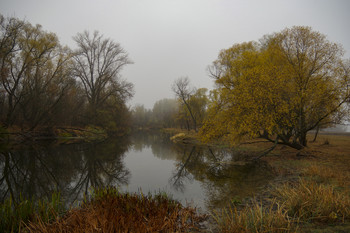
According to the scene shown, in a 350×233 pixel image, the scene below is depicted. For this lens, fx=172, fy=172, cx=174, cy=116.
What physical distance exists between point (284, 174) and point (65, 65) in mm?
32329

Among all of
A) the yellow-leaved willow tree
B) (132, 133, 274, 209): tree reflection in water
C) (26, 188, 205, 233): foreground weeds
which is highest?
the yellow-leaved willow tree

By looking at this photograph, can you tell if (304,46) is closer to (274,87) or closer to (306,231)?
(274,87)

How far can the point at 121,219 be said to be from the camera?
11.0ft

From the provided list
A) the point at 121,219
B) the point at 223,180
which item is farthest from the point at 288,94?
the point at 121,219

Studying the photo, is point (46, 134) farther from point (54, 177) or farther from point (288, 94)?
point (288, 94)

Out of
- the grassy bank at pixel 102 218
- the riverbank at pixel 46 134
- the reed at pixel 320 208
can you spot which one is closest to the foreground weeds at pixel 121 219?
the grassy bank at pixel 102 218

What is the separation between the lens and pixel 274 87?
11492 mm

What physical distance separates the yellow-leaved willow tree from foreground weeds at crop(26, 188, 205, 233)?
27.0 feet

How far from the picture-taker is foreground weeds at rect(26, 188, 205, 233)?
3.25m

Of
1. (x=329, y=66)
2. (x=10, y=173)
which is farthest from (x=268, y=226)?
(x=329, y=66)

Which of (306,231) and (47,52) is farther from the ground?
(47,52)

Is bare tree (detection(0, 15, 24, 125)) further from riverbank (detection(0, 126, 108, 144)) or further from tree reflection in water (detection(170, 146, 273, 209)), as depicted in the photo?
tree reflection in water (detection(170, 146, 273, 209))

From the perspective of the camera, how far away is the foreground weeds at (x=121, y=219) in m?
3.25

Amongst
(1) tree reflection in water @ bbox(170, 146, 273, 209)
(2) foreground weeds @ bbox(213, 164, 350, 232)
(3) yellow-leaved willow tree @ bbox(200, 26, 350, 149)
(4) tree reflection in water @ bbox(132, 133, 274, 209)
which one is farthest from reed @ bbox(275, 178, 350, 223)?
(3) yellow-leaved willow tree @ bbox(200, 26, 350, 149)
